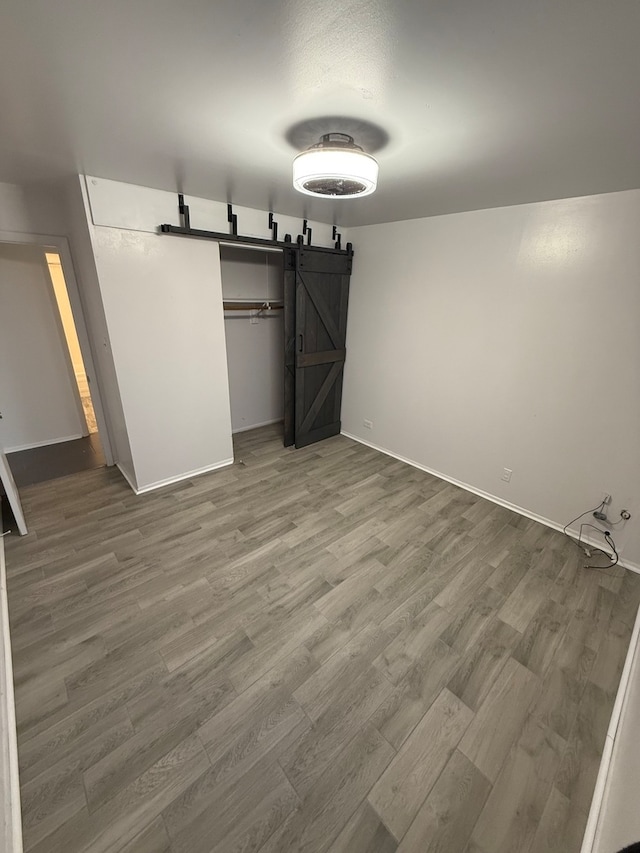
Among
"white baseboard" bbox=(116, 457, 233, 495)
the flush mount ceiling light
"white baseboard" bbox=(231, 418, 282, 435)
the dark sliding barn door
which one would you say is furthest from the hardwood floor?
the flush mount ceiling light

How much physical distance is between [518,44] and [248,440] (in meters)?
3.96

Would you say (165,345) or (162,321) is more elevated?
(162,321)

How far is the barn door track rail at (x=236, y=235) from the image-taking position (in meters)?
2.66

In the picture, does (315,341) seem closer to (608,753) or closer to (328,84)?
(328,84)

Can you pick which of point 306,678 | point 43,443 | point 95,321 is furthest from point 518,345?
point 43,443

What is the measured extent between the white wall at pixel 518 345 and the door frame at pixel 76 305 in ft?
9.50

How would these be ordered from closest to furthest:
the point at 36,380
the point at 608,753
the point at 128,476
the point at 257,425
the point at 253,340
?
the point at 608,753 → the point at 128,476 → the point at 36,380 → the point at 253,340 → the point at 257,425

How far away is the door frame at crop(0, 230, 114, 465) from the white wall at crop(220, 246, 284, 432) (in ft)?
4.82

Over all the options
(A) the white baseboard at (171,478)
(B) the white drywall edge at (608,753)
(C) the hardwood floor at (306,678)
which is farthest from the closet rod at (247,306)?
(B) the white drywall edge at (608,753)

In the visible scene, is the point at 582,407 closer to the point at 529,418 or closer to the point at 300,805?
the point at 529,418

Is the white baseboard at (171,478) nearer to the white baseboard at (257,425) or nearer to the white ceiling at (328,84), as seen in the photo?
the white baseboard at (257,425)

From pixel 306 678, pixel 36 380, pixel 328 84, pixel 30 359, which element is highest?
pixel 328 84

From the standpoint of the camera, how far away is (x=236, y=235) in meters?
3.01

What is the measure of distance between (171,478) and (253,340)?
2104mm
